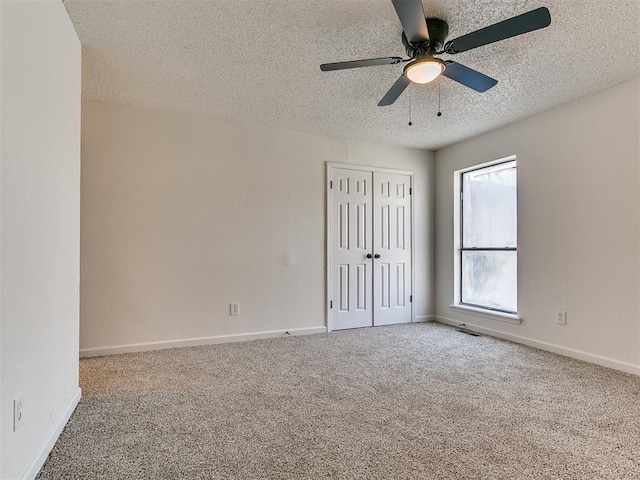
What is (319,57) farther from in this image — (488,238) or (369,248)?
(488,238)

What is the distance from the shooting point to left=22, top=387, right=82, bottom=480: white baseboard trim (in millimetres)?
1539

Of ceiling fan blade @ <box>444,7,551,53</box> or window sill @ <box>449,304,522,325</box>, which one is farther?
window sill @ <box>449,304,522,325</box>

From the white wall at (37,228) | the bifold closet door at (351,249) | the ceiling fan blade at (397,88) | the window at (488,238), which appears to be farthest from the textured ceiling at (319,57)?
the bifold closet door at (351,249)

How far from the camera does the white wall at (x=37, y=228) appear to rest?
1.39 meters

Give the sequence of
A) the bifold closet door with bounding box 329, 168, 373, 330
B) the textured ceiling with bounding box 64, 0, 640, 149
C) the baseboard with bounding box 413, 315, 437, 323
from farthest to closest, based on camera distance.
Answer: the baseboard with bounding box 413, 315, 437, 323
the bifold closet door with bounding box 329, 168, 373, 330
the textured ceiling with bounding box 64, 0, 640, 149

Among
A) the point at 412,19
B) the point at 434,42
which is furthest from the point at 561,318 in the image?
the point at 412,19

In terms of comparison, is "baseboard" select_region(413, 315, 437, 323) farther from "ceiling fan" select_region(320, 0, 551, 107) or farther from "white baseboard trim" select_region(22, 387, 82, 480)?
"white baseboard trim" select_region(22, 387, 82, 480)

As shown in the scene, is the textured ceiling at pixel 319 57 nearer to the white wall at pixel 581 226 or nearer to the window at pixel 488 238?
the white wall at pixel 581 226

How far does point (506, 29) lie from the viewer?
180 centimetres

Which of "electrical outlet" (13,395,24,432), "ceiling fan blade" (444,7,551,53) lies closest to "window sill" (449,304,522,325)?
"ceiling fan blade" (444,7,551,53)

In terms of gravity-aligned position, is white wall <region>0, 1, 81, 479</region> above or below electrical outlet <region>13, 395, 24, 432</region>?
above

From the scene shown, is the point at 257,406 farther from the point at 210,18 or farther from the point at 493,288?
the point at 493,288

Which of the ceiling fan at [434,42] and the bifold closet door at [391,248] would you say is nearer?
the ceiling fan at [434,42]

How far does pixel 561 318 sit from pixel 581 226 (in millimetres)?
900
